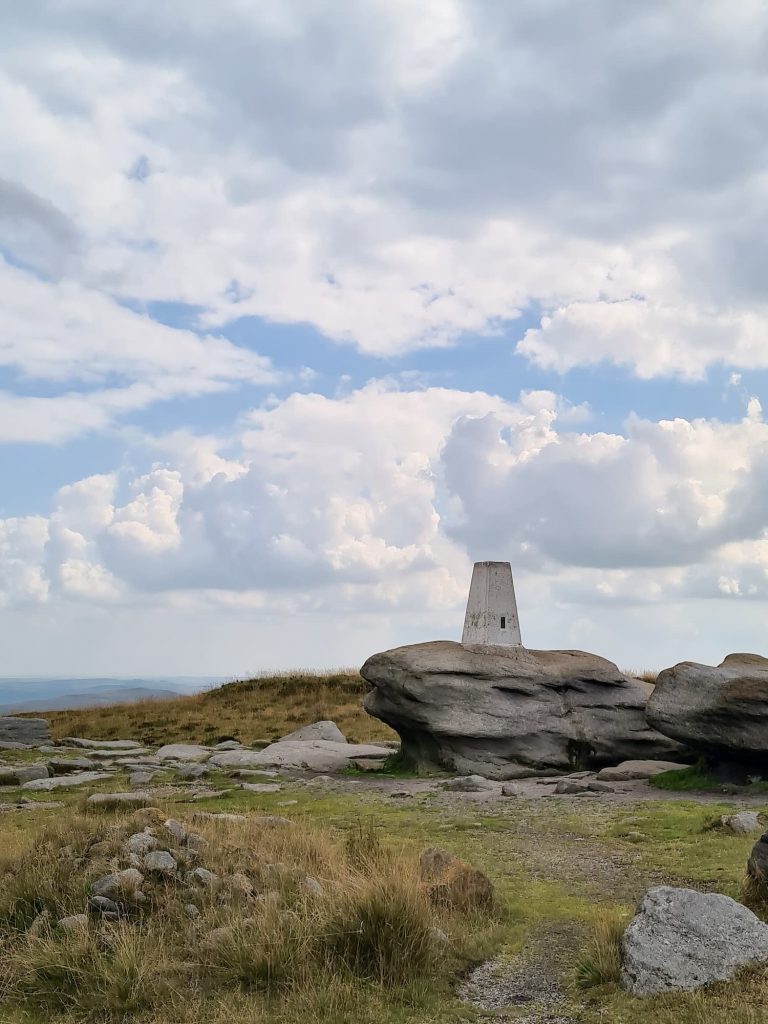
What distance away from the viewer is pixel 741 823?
40.9 feet

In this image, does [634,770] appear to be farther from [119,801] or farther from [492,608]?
[119,801]

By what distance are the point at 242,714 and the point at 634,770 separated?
71.3 ft

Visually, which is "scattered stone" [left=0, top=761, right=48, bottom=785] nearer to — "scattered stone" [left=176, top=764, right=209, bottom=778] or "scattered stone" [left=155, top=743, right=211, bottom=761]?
"scattered stone" [left=176, top=764, right=209, bottom=778]

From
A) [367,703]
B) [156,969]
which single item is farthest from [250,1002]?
[367,703]

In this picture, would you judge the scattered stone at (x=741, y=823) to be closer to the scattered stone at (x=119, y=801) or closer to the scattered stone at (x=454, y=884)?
the scattered stone at (x=454, y=884)

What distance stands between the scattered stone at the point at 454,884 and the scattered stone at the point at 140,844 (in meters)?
2.62

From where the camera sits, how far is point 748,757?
1781 cm

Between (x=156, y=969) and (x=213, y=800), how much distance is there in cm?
980

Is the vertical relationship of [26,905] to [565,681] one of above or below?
below

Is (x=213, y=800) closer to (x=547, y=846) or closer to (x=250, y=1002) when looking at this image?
(x=547, y=846)

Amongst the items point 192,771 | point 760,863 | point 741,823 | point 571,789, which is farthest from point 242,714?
point 760,863

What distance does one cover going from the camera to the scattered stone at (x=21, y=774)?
63.8 feet

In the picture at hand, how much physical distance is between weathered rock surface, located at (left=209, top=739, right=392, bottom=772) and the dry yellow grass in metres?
5.71

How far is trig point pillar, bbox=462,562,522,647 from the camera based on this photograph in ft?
75.5
